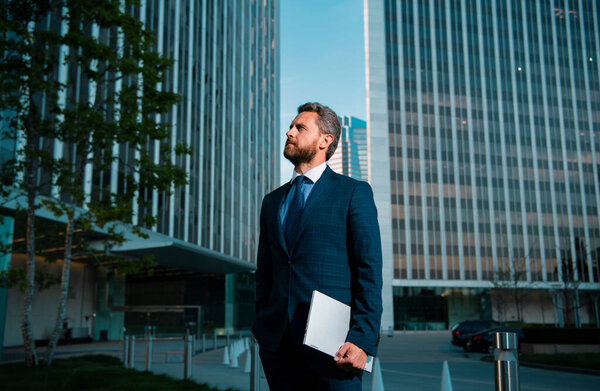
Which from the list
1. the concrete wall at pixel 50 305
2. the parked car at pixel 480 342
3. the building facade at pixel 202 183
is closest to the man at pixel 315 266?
the building facade at pixel 202 183

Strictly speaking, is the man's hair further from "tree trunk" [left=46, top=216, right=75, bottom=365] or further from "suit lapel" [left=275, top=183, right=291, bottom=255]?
"tree trunk" [left=46, top=216, right=75, bottom=365]

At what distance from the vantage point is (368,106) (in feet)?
216

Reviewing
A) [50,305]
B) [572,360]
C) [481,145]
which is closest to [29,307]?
[572,360]

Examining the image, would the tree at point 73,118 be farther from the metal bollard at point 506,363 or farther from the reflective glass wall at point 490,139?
the reflective glass wall at point 490,139

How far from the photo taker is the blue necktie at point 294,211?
2706 mm

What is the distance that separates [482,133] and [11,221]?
59.8m

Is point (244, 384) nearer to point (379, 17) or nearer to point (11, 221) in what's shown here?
point (11, 221)

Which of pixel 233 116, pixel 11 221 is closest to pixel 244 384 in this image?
pixel 11 221

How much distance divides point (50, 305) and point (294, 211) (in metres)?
28.1

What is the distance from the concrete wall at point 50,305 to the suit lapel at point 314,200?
71.1 feet

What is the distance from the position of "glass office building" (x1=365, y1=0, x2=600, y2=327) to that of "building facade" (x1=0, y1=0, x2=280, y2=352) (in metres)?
19.0

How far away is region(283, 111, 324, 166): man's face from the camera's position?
285 centimetres

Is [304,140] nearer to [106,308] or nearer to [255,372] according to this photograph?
[255,372]

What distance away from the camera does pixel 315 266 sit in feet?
8.29
